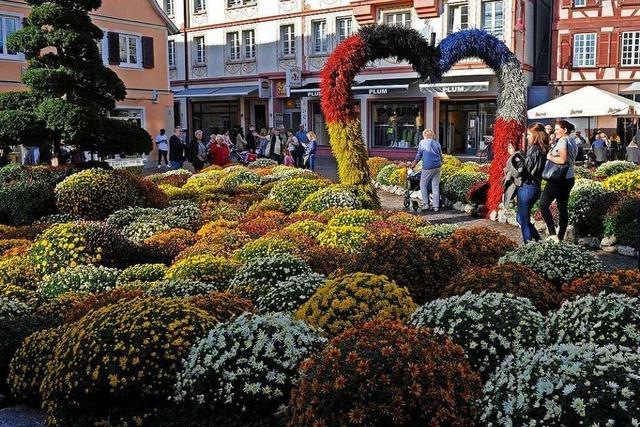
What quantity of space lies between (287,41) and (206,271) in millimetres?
33973

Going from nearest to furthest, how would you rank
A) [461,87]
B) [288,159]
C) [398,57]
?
[398,57], [288,159], [461,87]

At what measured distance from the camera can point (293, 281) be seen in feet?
19.4

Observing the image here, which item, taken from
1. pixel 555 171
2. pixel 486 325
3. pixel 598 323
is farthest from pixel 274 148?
pixel 598 323

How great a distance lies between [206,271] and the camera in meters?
7.17

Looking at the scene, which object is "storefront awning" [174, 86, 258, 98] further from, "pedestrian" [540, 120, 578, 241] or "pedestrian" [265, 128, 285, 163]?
"pedestrian" [540, 120, 578, 241]

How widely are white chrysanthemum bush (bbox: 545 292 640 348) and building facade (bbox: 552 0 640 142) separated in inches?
1127

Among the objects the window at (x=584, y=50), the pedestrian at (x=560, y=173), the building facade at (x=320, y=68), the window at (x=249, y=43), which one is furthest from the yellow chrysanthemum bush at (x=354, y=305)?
the window at (x=249, y=43)

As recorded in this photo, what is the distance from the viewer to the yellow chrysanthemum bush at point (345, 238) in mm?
8472

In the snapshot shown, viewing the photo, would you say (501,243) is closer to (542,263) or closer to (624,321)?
(542,263)

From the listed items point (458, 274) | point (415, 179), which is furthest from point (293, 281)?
point (415, 179)

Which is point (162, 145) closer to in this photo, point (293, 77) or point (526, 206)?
point (293, 77)

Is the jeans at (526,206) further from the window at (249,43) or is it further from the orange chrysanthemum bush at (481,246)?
the window at (249,43)

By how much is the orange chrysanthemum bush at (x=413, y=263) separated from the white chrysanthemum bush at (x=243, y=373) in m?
1.85

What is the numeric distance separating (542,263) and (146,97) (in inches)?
1165
